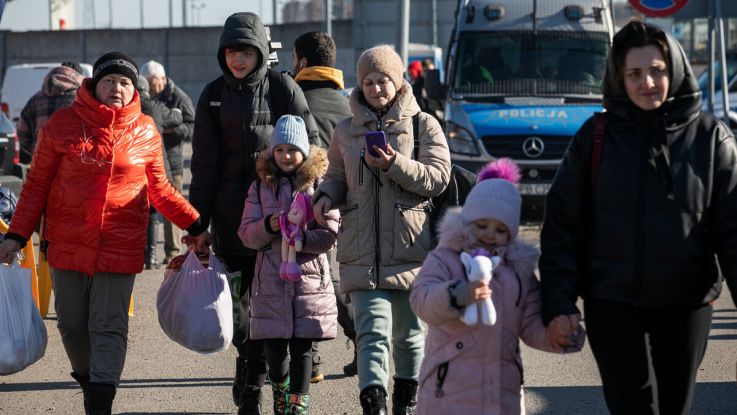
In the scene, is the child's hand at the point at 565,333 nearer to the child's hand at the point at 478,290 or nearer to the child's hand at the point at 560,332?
the child's hand at the point at 560,332

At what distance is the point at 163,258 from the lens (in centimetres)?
1245

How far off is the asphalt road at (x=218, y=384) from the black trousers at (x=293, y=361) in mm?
600

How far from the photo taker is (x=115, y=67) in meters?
5.99

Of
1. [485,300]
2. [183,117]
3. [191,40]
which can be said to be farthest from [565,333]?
[191,40]

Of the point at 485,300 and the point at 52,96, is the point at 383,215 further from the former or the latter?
the point at 52,96

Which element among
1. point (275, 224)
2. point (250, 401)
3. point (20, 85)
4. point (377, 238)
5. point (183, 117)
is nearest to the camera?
point (377, 238)

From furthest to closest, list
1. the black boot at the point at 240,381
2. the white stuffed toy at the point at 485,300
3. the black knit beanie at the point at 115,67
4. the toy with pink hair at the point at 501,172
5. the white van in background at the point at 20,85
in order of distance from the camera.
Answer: the white van in background at the point at 20,85 → the black boot at the point at 240,381 → the black knit beanie at the point at 115,67 → the toy with pink hair at the point at 501,172 → the white stuffed toy at the point at 485,300

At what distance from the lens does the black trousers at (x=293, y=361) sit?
596 centimetres

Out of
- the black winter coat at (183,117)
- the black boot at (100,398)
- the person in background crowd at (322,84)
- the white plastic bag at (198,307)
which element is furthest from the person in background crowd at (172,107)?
the black boot at (100,398)

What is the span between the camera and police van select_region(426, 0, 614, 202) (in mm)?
14016

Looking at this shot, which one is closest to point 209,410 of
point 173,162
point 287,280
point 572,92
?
point 287,280

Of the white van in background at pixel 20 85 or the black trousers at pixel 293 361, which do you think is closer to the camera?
the black trousers at pixel 293 361

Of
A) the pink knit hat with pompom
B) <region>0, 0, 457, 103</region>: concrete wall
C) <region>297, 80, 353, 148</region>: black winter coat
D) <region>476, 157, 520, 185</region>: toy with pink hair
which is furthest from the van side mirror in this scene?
<region>0, 0, 457, 103</region>: concrete wall

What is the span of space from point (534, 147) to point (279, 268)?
8382 mm
